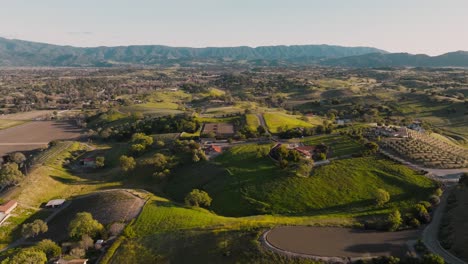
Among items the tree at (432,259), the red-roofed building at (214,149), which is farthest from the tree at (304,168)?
the tree at (432,259)

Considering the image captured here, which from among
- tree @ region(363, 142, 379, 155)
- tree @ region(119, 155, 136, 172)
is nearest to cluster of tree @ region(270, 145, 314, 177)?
tree @ region(363, 142, 379, 155)

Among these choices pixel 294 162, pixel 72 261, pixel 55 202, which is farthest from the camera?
pixel 294 162

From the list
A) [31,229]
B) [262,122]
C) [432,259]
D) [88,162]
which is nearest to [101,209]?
[31,229]

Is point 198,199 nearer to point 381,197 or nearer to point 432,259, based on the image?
point 381,197

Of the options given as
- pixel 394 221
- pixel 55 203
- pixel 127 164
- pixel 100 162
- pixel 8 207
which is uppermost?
pixel 394 221

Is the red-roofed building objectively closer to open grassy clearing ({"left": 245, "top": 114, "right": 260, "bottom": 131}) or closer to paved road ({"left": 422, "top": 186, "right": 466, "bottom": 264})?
open grassy clearing ({"left": 245, "top": 114, "right": 260, "bottom": 131})

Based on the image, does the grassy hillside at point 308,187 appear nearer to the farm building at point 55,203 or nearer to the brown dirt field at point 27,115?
the farm building at point 55,203

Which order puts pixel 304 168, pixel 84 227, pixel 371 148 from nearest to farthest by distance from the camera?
pixel 84 227
pixel 304 168
pixel 371 148
